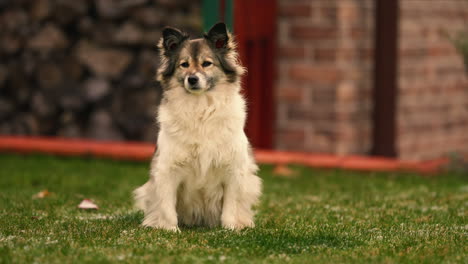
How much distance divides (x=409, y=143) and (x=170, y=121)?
19.1ft

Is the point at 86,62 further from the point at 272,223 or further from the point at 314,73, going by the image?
the point at 272,223

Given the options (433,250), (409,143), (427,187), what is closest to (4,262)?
(433,250)

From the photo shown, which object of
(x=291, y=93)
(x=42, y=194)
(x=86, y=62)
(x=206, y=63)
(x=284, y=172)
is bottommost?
(x=284, y=172)

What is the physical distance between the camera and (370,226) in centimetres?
628

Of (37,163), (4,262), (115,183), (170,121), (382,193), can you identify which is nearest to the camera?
(4,262)

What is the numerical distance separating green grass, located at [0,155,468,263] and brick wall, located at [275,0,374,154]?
0.96 metres

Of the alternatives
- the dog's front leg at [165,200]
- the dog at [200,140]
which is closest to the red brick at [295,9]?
the dog at [200,140]

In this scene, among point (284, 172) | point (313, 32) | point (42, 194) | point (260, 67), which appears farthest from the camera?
point (260, 67)

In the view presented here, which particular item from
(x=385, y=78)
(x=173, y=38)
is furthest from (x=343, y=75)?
(x=173, y=38)

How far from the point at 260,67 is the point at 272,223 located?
4791 mm

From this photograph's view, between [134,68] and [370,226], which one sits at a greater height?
[134,68]

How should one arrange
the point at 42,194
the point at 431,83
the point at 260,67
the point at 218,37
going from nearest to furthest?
the point at 218,37 < the point at 42,194 < the point at 260,67 < the point at 431,83

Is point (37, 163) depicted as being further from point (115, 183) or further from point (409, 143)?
point (409, 143)

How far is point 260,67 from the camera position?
36.0 ft
